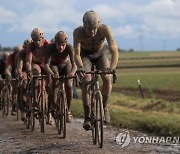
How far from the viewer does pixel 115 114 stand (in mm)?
14633

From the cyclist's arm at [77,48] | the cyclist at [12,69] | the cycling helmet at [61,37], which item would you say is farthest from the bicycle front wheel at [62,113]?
the cyclist at [12,69]

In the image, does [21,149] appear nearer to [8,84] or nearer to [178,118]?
[178,118]

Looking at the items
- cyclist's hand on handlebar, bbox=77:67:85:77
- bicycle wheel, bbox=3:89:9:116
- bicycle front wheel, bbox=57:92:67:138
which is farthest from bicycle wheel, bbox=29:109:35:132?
bicycle wheel, bbox=3:89:9:116

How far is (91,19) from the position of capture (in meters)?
8.88

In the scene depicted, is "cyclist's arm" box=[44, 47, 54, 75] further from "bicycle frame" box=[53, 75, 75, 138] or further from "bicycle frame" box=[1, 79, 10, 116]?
"bicycle frame" box=[1, 79, 10, 116]

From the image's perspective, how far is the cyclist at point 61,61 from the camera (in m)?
10.9

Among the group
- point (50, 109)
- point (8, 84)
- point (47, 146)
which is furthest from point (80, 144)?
point (8, 84)

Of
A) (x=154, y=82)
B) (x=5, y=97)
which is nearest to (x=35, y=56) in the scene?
(x=5, y=97)

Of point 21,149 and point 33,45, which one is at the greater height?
point 33,45

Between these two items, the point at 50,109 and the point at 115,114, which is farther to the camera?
the point at 115,114

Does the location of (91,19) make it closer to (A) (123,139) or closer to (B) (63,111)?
(B) (63,111)

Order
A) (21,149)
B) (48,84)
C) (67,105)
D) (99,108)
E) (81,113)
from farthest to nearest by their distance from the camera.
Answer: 1. (81,113)
2. (48,84)
3. (67,105)
4. (21,149)
5. (99,108)

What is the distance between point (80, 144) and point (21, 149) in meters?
1.23

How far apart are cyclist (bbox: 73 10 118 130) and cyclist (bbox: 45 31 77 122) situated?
1.19 meters
